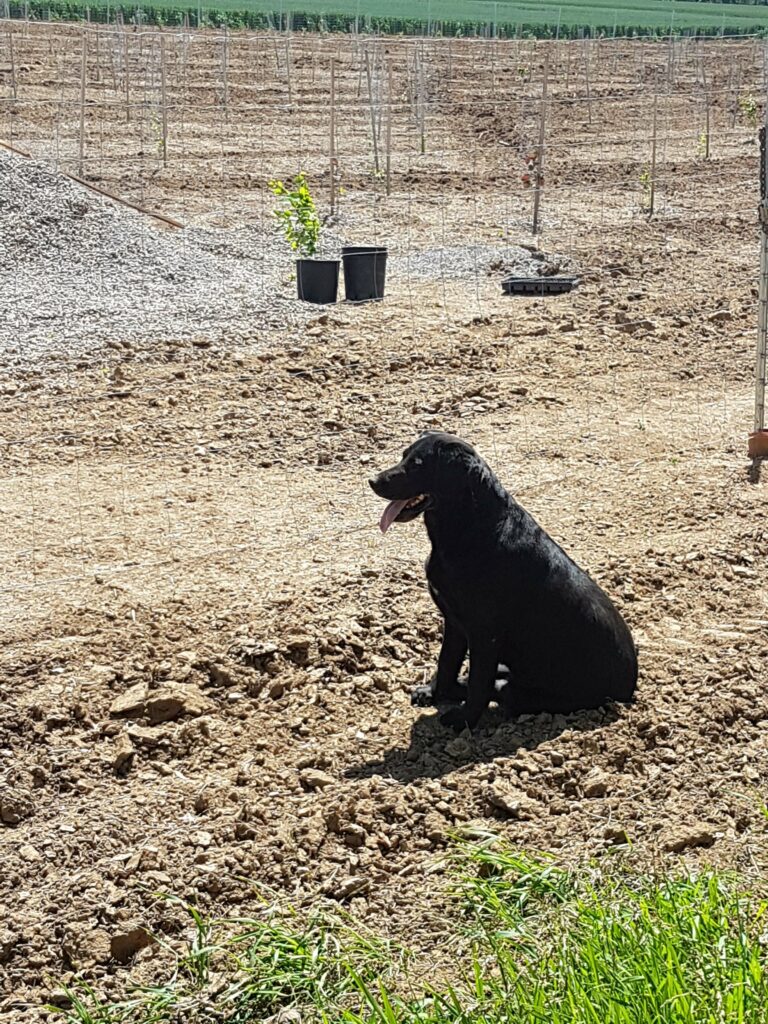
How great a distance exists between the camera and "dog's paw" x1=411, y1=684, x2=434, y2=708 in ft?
16.9

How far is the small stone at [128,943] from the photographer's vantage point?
3.78 m

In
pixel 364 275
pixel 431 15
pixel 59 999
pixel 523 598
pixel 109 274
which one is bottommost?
pixel 59 999

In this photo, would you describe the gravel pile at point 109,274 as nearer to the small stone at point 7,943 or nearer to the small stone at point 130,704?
the small stone at point 130,704

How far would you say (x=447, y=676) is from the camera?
16.6ft

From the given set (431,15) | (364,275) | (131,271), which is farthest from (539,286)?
(431,15)

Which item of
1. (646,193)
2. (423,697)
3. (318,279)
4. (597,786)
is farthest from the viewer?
(646,193)

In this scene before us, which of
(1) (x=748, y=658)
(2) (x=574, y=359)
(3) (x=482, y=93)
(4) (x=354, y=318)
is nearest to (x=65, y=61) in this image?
(3) (x=482, y=93)

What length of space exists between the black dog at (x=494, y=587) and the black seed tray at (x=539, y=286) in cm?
861

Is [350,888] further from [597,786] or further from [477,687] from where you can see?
[477,687]

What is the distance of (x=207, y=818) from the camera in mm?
4395

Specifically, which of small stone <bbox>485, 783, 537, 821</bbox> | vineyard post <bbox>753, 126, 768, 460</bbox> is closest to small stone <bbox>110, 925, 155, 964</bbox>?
small stone <bbox>485, 783, 537, 821</bbox>

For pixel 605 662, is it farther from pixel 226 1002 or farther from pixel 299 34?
pixel 299 34

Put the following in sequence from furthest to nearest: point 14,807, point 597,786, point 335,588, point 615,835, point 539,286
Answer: point 539,286 → point 335,588 → point 14,807 → point 597,786 → point 615,835

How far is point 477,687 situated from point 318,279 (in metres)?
8.40
